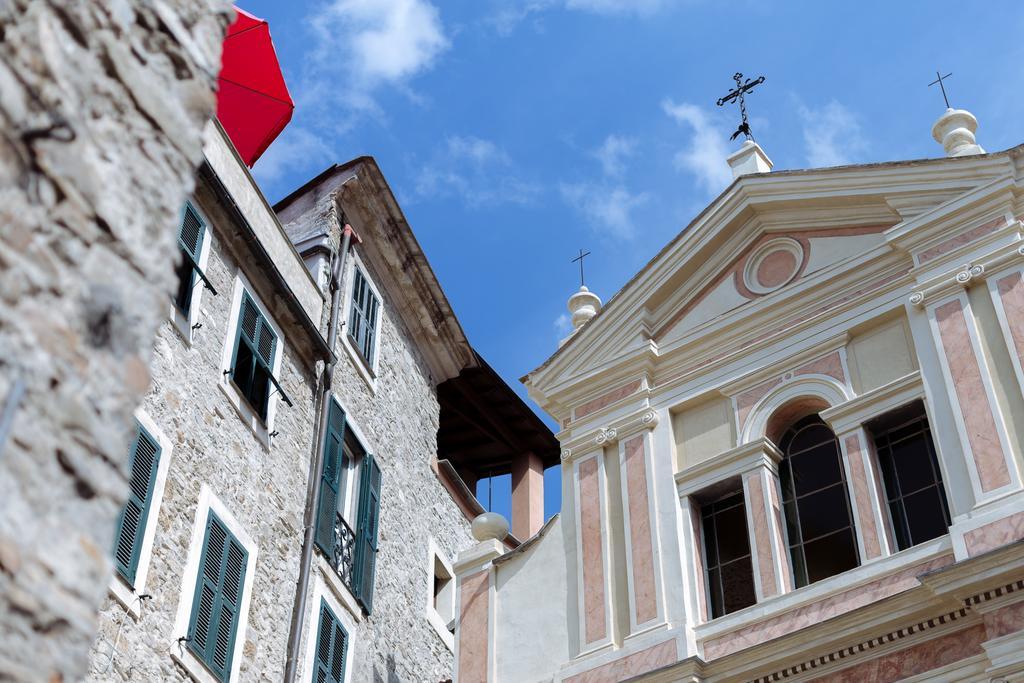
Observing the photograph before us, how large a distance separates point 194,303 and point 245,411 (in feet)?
4.37

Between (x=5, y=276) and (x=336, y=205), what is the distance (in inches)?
595

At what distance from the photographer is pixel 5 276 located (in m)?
3.91

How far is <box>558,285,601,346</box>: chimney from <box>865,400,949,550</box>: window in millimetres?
4493

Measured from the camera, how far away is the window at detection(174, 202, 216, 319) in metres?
14.0

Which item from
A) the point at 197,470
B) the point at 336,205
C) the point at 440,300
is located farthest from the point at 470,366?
the point at 197,470

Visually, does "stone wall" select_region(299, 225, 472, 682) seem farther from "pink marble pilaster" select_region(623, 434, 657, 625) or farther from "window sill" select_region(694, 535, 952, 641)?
"window sill" select_region(694, 535, 952, 641)

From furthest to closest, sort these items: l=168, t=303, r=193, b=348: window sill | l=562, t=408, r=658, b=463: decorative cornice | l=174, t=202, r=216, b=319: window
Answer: l=562, t=408, r=658, b=463: decorative cornice → l=174, t=202, r=216, b=319: window → l=168, t=303, r=193, b=348: window sill

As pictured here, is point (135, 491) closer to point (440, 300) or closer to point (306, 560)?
point (306, 560)

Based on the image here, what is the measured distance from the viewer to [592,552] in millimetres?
13742

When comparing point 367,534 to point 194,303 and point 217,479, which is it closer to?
point 217,479

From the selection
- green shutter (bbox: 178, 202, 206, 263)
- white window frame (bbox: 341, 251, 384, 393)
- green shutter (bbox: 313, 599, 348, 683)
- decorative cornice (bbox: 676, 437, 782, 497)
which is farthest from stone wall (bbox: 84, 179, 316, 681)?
decorative cornice (bbox: 676, 437, 782, 497)

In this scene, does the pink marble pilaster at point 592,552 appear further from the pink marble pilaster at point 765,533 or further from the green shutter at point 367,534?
the green shutter at point 367,534

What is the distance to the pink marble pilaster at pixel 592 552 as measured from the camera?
13.1 meters

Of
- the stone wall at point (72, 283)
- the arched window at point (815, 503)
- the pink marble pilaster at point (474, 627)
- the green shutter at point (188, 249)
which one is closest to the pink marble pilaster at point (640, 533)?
the arched window at point (815, 503)
